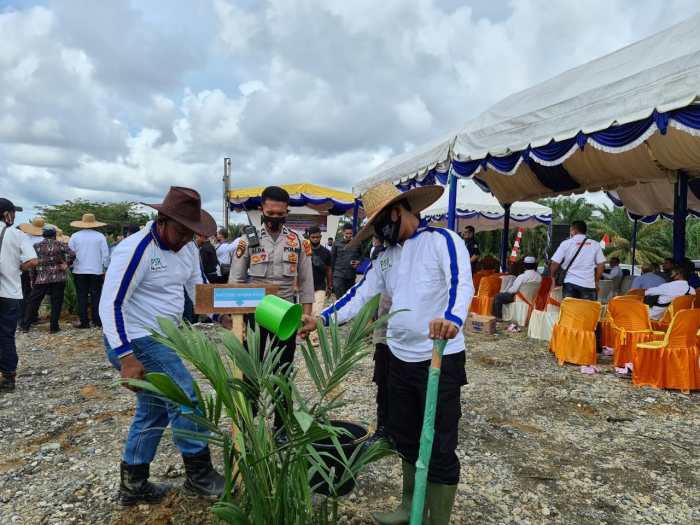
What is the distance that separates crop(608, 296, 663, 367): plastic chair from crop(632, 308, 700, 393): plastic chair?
1.17ft

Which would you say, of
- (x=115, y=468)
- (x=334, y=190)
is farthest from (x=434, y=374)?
(x=334, y=190)

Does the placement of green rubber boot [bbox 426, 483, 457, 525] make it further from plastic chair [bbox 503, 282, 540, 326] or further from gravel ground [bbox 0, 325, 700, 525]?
plastic chair [bbox 503, 282, 540, 326]

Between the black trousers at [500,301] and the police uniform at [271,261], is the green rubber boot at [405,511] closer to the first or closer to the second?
the police uniform at [271,261]

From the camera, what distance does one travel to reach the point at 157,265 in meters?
2.40

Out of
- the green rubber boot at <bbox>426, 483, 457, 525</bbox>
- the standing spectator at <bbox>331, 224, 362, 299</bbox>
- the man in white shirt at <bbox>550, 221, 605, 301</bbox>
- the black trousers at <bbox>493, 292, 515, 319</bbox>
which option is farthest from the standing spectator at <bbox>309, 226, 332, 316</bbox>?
the green rubber boot at <bbox>426, 483, 457, 525</bbox>

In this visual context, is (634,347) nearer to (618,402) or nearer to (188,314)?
(618,402)

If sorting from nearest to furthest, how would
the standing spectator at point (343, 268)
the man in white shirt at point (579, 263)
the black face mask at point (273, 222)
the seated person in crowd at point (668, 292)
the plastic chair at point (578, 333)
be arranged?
the black face mask at point (273, 222) < the plastic chair at point (578, 333) < the seated person in crowd at point (668, 292) < the man in white shirt at point (579, 263) < the standing spectator at point (343, 268)

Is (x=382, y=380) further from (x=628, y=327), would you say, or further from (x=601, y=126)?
(x=628, y=327)

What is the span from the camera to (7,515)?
2.50 meters

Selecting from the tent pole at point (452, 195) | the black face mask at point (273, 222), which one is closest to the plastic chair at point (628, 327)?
the tent pole at point (452, 195)

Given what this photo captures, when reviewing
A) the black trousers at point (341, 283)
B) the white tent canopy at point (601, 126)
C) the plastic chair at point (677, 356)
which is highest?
the white tent canopy at point (601, 126)

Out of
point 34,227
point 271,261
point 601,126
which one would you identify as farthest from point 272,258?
point 34,227

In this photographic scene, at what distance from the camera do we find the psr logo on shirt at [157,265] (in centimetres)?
238

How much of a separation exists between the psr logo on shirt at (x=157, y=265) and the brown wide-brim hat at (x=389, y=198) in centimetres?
102
